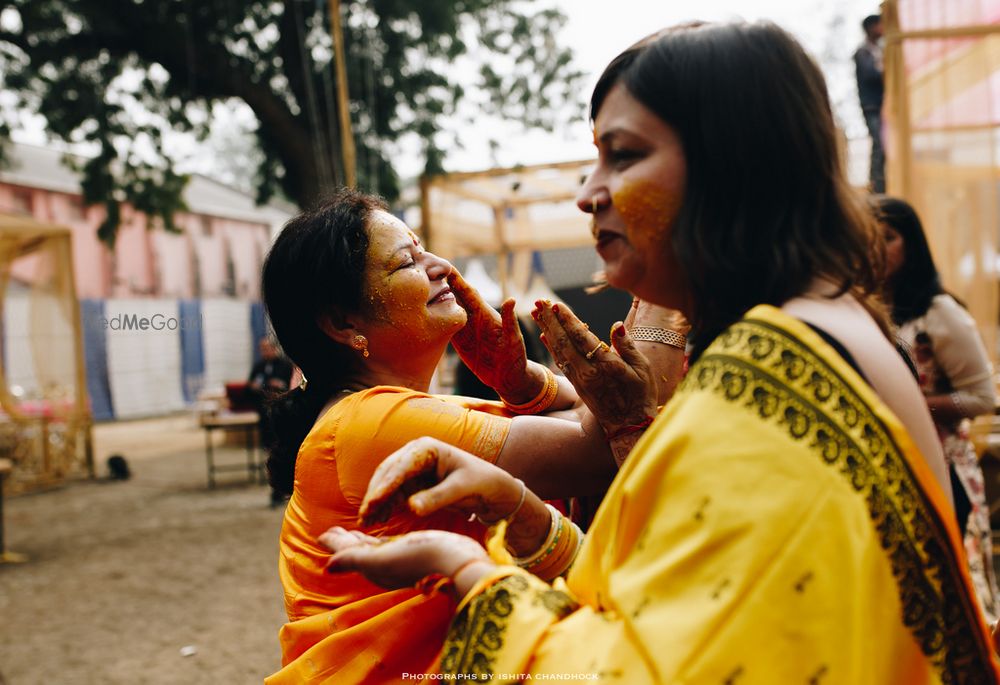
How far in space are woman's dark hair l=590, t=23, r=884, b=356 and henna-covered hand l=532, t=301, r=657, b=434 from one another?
0.46 metres

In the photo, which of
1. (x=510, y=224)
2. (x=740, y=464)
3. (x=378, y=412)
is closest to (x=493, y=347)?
(x=378, y=412)

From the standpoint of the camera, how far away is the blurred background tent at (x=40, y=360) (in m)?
11.4

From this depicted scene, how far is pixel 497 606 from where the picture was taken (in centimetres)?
109

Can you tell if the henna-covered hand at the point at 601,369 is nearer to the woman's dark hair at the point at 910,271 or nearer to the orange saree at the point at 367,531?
the orange saree at the point at 367,531

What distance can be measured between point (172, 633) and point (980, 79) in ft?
21.3

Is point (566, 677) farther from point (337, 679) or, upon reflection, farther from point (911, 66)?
point (911, 66)

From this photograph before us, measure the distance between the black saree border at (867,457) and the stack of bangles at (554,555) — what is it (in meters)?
0.53

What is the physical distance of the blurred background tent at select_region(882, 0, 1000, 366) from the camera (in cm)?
502

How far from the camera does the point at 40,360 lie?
12.0 m

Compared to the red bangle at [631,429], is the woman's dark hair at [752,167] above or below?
above

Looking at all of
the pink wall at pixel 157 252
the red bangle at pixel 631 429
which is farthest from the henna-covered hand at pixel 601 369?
the pink wall at pixel 157 252

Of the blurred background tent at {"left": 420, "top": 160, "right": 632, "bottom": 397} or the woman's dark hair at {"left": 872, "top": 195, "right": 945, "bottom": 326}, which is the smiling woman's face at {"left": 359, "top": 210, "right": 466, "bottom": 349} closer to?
the woman's dark hair at {"left": 872, "top": 195, "right": 945, "bottom": 326}

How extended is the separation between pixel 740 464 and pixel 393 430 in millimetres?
821

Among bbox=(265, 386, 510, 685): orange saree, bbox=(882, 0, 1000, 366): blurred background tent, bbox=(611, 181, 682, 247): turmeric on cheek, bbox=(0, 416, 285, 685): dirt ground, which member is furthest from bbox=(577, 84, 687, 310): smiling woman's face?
bbox=(882, 0, 1000, 366): blurred background tent
